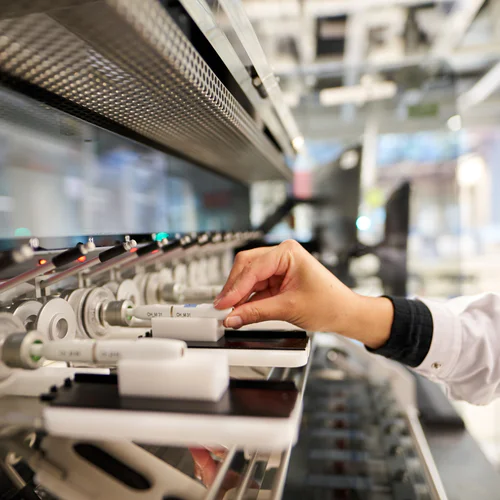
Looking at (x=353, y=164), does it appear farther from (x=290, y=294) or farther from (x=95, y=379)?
(x=95, y=379)

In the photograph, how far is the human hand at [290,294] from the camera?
0.69m

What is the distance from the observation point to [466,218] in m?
4.90

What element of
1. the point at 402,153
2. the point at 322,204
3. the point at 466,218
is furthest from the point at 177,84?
the point at 466,218

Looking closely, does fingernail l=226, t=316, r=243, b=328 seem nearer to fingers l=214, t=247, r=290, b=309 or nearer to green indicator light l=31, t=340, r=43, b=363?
fingers l=214, t=247, r=290, b=309

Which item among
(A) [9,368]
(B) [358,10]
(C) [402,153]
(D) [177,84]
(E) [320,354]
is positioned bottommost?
(E) [320,354]

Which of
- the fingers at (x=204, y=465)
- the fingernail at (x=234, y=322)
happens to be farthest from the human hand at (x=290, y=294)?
the fingers at (x=204, y=465)

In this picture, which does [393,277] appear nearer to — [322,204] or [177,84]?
[322,204]

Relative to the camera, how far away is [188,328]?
63 centimetres

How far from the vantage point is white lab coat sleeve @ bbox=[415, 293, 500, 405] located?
3.17ft

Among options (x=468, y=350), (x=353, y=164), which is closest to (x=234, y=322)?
(x=468, y=350)

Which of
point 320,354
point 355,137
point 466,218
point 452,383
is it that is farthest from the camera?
point 466,218

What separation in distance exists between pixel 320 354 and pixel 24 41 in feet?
5.86

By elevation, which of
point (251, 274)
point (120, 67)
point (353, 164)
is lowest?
point (251, 274)

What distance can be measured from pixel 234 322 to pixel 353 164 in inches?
85.5
